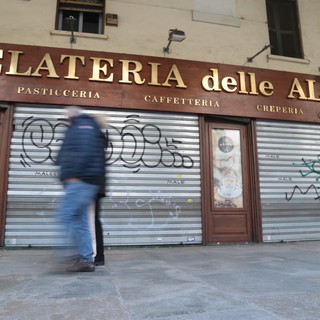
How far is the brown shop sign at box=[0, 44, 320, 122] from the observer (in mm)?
6225

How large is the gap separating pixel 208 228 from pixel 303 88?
150 inches

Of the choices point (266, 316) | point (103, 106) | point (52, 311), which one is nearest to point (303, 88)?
point (103, 106)

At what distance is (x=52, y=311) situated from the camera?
2197 millimetres

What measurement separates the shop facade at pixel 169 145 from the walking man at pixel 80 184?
2.56m

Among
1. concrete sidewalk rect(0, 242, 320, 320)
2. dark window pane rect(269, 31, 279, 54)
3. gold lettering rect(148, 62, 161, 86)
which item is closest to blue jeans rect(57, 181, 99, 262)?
concrete sidewalk rect(0, 242, 320, 320)

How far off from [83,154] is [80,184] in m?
0.31

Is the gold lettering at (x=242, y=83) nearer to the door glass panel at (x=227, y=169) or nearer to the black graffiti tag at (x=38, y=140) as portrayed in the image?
the door glass panel at (x=227, y=169)

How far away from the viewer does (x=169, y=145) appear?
6.67 m

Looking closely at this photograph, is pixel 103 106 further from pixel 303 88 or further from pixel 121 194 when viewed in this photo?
pixel 303 88

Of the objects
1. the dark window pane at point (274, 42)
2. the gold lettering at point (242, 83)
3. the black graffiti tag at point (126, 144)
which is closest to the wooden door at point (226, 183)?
the black graffiti tag at point (126, 144)

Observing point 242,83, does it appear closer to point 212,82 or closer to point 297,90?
point 212,82

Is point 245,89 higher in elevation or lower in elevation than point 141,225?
higher

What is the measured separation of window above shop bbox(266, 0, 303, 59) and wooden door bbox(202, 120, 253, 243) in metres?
2.28

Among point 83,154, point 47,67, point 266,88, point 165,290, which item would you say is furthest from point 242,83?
point 165,290
